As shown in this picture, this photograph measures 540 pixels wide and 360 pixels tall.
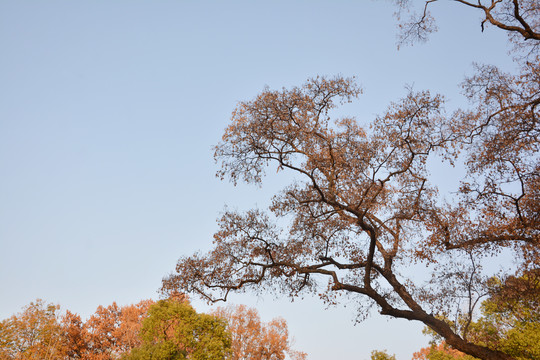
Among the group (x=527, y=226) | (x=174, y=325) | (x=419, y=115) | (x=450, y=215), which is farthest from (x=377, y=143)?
(x=174, y=325)

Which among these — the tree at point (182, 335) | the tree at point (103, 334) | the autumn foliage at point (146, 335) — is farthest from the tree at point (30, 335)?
the tree at point (182, 335)

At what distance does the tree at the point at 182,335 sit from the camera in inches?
692

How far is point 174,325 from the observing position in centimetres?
1895

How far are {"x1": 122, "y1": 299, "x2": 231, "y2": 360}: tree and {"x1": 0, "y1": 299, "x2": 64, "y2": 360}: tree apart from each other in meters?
20.7

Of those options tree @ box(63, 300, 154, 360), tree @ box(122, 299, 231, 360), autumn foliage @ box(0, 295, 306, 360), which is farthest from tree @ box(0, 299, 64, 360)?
tree @ box(122, 299, 231, 360)

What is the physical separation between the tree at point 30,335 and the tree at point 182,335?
68.1 feet

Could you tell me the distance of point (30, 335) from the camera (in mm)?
34031

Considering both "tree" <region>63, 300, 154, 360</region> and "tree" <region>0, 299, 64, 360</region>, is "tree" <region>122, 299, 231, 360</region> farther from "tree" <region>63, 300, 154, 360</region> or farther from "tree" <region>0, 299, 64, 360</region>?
"tree" <region>63, 300, 154, 360</region>

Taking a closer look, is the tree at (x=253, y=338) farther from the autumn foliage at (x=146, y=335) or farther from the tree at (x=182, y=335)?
the tree at (x=182, y=335)

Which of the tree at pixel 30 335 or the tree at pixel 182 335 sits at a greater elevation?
the tree at pixel 30 335

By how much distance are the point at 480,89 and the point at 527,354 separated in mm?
9696

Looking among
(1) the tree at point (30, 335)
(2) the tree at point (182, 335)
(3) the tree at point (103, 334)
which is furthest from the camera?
(3) the tree at point (103, 334)

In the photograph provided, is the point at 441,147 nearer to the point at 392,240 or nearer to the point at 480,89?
the point at 480,89

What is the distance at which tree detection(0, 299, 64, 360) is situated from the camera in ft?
104
